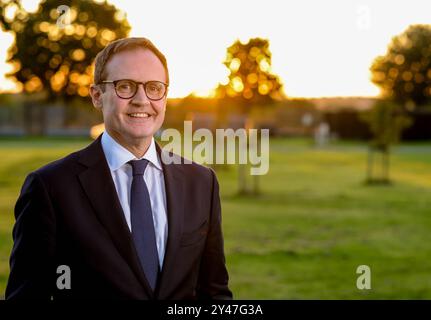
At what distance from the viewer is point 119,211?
2.38 metres

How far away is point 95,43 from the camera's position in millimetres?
34219

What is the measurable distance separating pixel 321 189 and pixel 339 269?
9848 mm

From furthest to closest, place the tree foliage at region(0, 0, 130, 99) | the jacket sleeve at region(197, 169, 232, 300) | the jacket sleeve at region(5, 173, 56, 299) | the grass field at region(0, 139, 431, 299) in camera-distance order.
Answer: the tree foliage at region(0, 0, 130, 99) → the grass field at region(0, 139, 431, 299) → the jacket sleeve at region(197, 169, 232, 300) → the jacket sleeve at region(5, 173, 56, 299)

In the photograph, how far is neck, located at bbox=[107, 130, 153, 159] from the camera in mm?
2502

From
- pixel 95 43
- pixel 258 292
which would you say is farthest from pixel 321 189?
pixel 95 43

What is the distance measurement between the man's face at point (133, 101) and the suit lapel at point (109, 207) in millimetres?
167

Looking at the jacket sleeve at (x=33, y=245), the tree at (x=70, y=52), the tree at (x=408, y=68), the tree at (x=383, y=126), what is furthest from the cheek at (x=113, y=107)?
the tree at (x=408, y=68)

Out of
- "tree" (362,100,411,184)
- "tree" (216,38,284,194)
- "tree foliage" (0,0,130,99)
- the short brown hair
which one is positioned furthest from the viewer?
"tree foliage" (0,0,130,99)

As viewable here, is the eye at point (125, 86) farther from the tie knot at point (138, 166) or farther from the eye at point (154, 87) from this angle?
the tie knot at point (138, 166)

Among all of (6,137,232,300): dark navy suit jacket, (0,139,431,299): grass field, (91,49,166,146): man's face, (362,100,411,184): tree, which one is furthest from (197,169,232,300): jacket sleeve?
(362,100,411,184): tree

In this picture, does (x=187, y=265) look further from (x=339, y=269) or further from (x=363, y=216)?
(x=363, y=216)

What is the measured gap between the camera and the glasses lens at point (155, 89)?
2478mm

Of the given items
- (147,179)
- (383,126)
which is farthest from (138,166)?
(383,126)

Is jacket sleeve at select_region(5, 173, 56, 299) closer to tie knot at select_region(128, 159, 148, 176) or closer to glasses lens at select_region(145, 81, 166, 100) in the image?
tie knot at select_region(128, 159, 148, 176)
